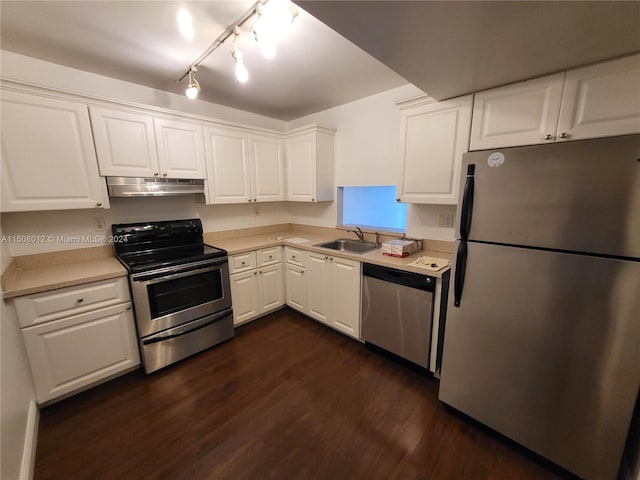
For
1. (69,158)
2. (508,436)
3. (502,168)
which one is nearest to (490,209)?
(502,168)

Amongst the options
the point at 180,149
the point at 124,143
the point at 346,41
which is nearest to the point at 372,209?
the point at 346,41

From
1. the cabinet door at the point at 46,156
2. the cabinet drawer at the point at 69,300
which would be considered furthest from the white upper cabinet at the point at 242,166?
the cabinet drawer at the point at 69,300

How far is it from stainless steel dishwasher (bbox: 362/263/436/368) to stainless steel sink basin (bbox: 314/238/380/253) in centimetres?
59

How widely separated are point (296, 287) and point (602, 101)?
2.68 meters

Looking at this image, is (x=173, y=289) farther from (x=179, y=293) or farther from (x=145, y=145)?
(x=145, y=145)

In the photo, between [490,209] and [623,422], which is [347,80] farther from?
[623,422]

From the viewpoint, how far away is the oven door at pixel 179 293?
1932 millimetres

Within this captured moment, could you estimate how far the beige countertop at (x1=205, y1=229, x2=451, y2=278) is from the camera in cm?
200

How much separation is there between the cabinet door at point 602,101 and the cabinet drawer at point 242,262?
255 cm

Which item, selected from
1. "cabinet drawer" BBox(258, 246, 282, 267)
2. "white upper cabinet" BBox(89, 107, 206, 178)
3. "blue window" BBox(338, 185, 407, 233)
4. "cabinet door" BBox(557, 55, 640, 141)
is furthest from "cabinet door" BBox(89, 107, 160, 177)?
"cabinet door" BBox(557, 55, 640, 141)

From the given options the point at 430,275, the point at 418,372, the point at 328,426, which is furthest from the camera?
the point at 418,372

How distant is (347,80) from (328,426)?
2.73 meters

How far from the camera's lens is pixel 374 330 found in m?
2.20

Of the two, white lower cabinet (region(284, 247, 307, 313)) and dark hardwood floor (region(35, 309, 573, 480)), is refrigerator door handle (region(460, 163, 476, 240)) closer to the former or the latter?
dark hardwood floor (region(35, 309, 573, 480))
